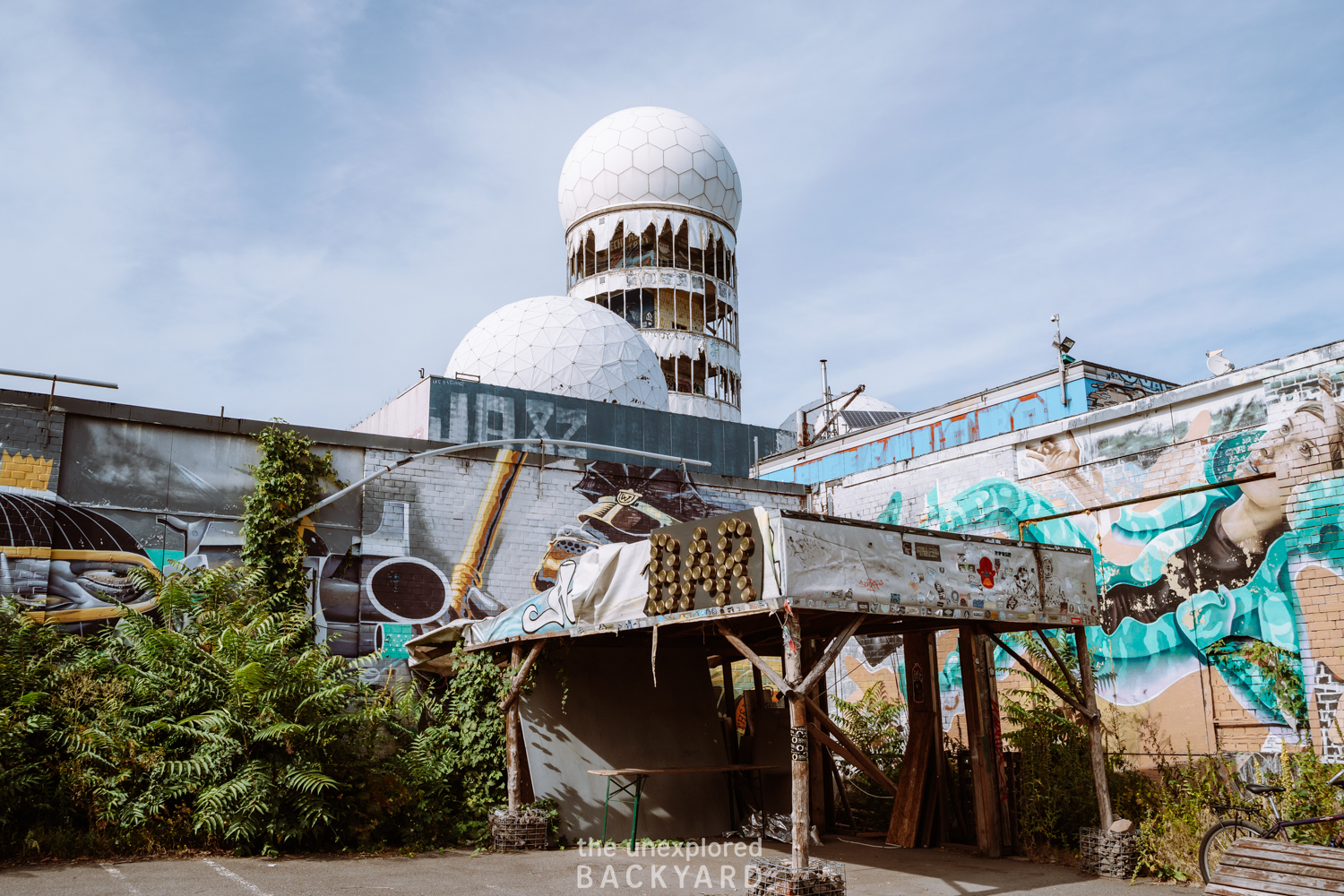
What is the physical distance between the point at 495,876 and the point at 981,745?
573 centimetres

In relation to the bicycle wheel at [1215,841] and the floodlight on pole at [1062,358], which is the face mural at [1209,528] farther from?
the floodlight on pole at [1062,358]

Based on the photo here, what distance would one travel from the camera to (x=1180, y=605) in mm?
14047

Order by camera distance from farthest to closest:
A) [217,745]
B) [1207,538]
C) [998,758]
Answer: [1207,538], [998,758], [217,745]

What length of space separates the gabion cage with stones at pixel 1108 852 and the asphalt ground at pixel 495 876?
171 mm

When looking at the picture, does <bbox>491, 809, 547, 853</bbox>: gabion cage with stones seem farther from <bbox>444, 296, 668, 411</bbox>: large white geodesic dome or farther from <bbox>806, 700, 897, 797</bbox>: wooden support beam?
<bbox>444, 296, 668, 411</bbox>: large white geodesic dome

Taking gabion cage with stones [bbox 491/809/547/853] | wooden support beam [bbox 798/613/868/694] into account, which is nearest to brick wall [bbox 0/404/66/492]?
gabion cage with stones [bbox 491/809/547/853]

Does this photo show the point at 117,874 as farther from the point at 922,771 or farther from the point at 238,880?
the point at 922,771

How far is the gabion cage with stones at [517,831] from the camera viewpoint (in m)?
12.1

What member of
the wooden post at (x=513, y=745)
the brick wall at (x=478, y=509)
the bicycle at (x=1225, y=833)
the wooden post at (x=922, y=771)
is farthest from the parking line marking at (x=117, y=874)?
the bicycle at (x=1225, y=833)

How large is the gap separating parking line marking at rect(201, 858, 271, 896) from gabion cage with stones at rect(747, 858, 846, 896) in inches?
166

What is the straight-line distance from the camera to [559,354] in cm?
3166

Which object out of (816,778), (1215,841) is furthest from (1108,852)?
(816,778)

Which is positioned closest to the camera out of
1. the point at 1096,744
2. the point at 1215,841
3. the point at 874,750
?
the point at 1215,841

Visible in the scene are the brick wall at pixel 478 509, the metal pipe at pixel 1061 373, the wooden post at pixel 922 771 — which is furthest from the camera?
the metal pipe at pixel 1061 373
